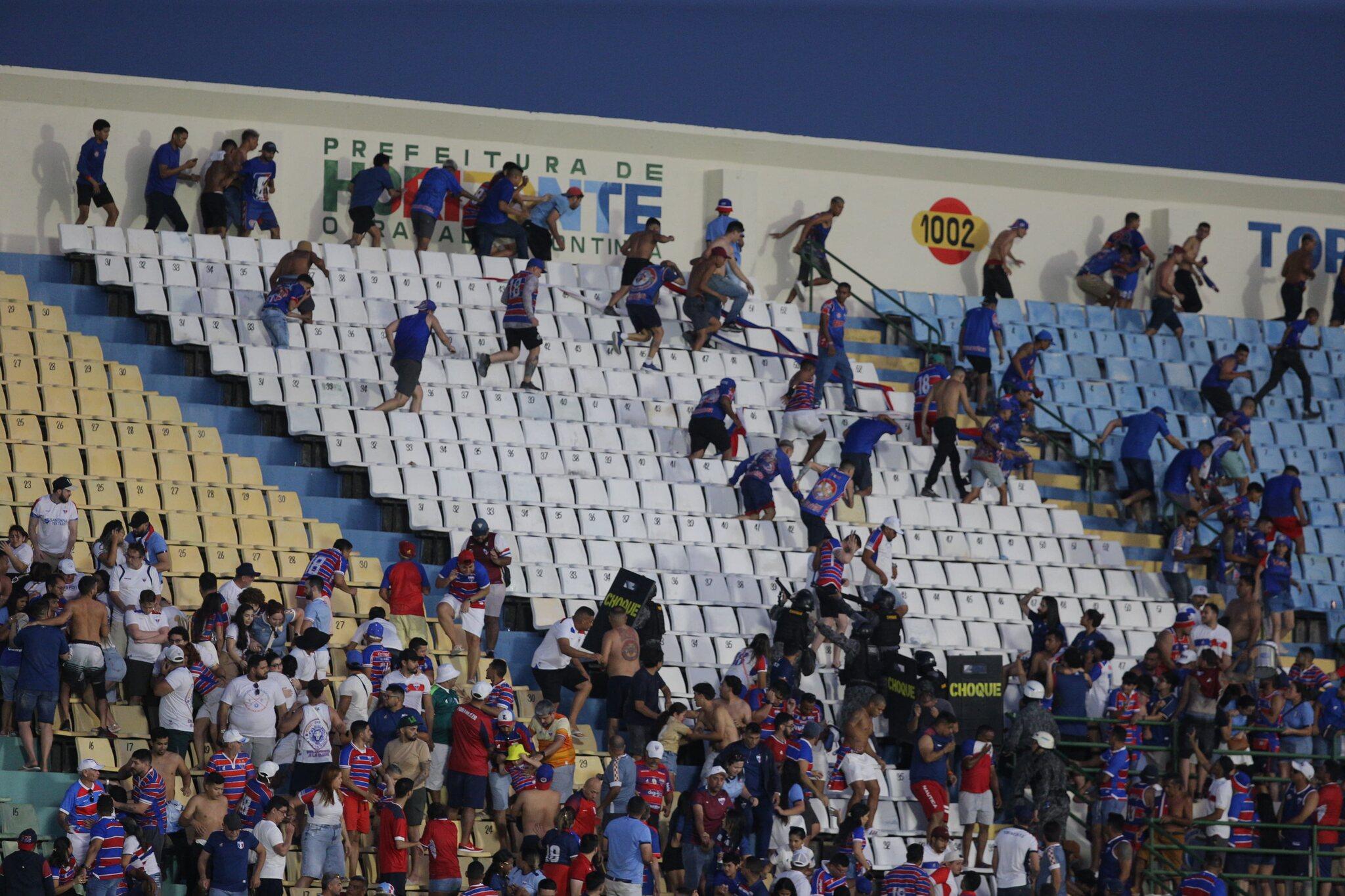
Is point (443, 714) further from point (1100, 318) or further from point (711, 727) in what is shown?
point (1100, 318)

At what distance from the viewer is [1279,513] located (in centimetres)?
2030

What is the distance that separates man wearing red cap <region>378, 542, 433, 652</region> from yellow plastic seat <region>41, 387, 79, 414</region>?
10.0 ft

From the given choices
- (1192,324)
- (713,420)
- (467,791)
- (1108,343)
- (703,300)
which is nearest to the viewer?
(467,791)

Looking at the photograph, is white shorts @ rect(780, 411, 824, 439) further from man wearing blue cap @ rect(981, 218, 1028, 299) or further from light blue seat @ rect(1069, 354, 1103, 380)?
man wearing blue cap @ rect(981, 218, 1028, 299)

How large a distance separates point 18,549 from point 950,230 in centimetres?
1217

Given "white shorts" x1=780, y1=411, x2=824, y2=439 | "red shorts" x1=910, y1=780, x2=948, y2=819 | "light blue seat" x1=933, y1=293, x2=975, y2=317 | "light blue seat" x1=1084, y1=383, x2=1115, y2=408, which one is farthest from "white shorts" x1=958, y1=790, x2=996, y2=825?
"light blue seat" x1=933, y1=293, x2=975, y2=317

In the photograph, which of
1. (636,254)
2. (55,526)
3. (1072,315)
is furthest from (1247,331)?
(55,526)

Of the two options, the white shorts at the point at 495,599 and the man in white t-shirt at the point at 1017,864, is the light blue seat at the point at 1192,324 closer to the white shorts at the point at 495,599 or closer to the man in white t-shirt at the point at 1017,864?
the man in white t-shirt at the point at 1017,864

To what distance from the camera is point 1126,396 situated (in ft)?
73.5

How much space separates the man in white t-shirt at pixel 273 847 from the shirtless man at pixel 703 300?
8262 millimetres

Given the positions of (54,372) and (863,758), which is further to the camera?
(54,372)

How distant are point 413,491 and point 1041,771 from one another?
5.34m

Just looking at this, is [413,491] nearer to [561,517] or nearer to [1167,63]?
[561,517]

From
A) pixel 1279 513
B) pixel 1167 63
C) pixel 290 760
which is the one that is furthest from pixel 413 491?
pixel 1167 63
